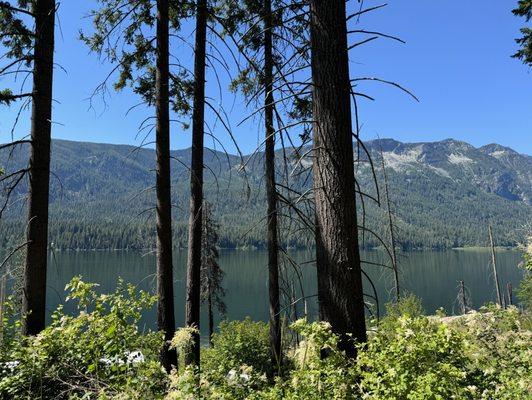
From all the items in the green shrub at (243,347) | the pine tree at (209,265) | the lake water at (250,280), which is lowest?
the lake water at (250,280)

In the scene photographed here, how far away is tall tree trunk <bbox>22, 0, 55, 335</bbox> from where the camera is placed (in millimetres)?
5250

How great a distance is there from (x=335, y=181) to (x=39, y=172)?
4.28 m

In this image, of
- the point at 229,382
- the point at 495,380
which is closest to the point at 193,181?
the point at 229,382

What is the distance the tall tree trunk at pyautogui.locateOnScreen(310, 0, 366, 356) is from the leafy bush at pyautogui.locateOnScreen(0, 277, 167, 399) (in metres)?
1.42

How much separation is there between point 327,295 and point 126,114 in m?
4.70

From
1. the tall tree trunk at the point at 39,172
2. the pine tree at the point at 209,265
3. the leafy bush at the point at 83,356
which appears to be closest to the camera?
the leafy bush at the point at 83,356

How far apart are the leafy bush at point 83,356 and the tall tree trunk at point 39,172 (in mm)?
1488

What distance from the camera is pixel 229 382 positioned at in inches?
113

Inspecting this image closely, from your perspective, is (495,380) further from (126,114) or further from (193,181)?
(126,114)

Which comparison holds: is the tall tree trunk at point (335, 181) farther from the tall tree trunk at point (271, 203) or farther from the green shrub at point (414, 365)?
the tall tree trunk at point (271, 203)

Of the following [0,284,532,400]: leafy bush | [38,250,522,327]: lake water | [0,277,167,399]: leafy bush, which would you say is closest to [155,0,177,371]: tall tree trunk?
[0,284,532,400]: leafy bush

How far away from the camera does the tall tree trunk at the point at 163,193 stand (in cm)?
580

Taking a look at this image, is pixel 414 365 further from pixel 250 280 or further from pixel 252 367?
pixel 250 280

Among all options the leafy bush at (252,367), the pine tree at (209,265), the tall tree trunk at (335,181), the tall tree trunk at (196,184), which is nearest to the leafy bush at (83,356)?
the leafy bush at (252,367)
